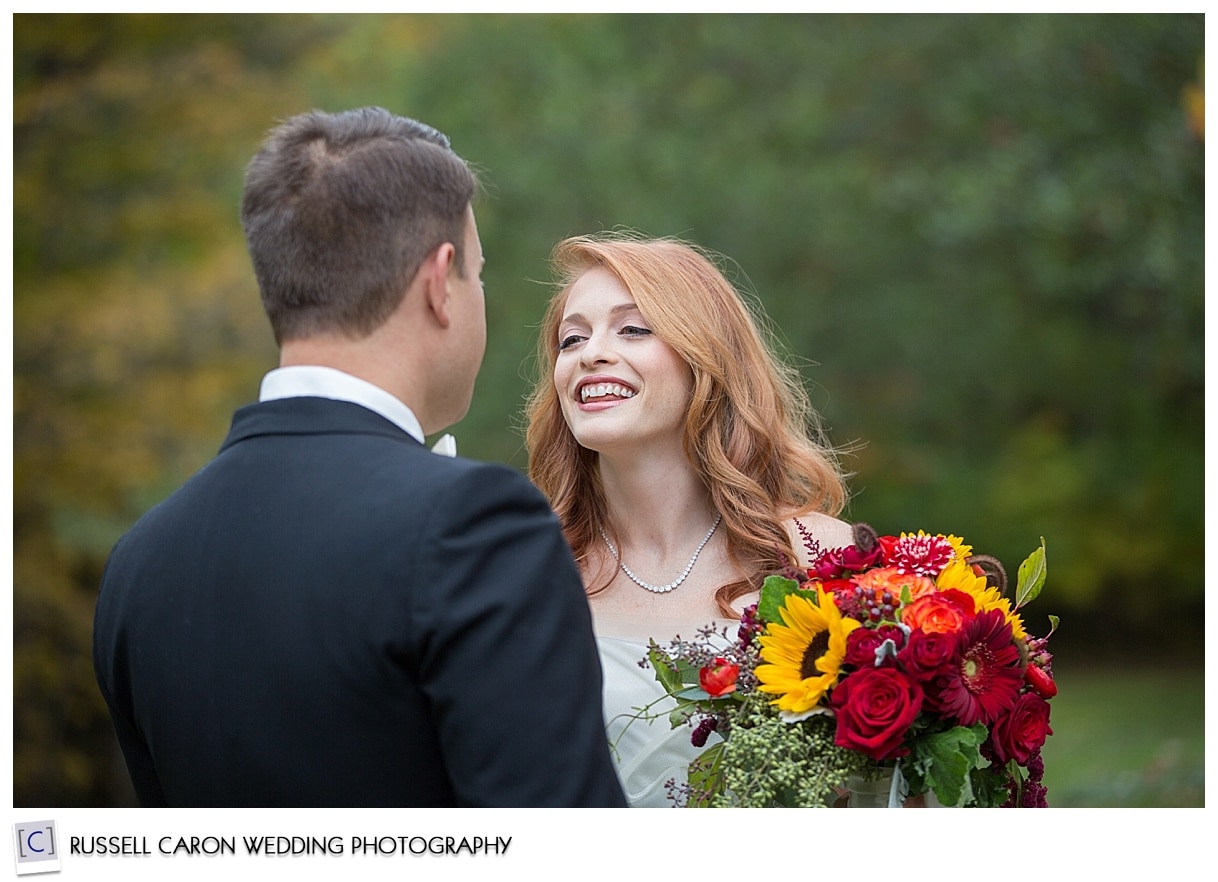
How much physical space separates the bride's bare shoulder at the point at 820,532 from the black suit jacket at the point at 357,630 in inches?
66.6

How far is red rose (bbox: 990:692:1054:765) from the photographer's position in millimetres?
→ 2316

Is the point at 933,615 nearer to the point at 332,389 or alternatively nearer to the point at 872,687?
the point at 872,687

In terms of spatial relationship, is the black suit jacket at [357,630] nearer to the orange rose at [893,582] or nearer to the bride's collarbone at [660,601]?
the orange rose at [893,582]

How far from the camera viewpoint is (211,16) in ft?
31.7

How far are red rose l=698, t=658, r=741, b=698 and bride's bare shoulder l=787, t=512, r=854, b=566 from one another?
3.32 feet

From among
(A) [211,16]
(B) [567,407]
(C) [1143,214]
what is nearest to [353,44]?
(A) [211,16]

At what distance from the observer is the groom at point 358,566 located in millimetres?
1658

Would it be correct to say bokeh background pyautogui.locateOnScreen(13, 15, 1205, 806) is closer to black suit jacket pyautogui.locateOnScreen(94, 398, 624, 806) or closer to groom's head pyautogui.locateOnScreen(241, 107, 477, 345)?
groom's head pyautogui.locateOnScreen(241, 107, 477, 345)

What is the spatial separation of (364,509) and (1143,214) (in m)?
10.5

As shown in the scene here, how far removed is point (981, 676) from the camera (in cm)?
231

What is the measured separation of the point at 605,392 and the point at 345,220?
5.06 feet
